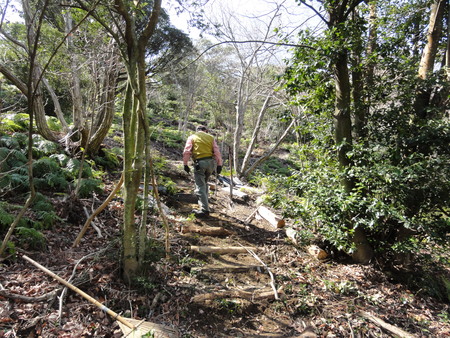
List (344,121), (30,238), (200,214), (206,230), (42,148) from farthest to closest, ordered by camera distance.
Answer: (42,148) → (200,214) → (206,230) → (344,121) → (30,238)

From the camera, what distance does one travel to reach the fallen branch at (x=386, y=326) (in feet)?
11.1

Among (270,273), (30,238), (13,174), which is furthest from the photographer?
(13,174)

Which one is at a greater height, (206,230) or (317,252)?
(206,230)

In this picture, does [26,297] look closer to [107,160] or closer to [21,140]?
[21,140]

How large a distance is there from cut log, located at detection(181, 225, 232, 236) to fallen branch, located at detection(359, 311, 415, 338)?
A: 8.90 feet

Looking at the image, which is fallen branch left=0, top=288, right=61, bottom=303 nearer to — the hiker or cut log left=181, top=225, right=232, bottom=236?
cut log left=181, top=225, right=232, bottom=236

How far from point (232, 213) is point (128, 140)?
4.32 meters

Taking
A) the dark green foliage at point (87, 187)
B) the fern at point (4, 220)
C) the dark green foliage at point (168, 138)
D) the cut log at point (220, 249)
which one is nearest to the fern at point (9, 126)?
the dark green foliage at point (87, 187)

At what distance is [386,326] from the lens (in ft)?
11.5

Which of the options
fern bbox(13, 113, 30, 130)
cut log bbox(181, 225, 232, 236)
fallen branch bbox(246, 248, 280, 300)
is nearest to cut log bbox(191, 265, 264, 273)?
fallen branch bbox(246, 248, 280, 300)

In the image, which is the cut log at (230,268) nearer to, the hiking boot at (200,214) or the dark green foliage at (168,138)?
the hiking boot at (200,214)

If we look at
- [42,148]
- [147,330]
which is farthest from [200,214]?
[42,148]

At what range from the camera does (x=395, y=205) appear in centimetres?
413

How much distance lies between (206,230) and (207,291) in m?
1.75
